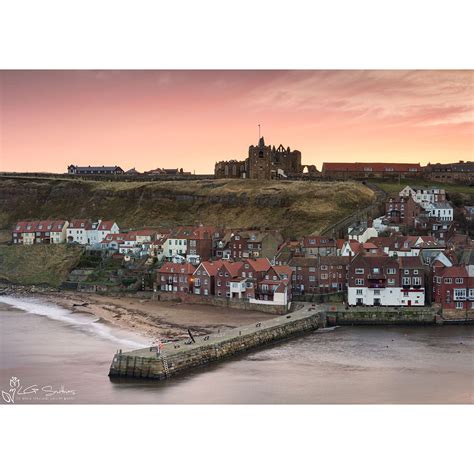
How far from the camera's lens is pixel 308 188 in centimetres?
5694

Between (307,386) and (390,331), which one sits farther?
(390,331)

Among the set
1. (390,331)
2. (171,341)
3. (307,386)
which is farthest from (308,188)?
(307,386)

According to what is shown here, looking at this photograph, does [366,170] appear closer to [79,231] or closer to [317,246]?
[317,246]

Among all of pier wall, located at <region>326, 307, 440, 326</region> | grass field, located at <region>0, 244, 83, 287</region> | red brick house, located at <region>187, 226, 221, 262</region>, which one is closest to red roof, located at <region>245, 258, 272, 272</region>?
pier wall, located at <region>326, 307, 440, 326</region>

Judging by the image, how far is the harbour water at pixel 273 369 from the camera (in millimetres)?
21531

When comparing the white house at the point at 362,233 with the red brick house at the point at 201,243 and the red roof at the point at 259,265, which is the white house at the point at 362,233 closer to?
the red roof at the point at 259,265

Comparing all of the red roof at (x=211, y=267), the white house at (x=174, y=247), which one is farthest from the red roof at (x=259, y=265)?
the white house at (x=174, y=247)

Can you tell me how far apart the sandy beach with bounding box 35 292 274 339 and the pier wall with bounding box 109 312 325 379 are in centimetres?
234

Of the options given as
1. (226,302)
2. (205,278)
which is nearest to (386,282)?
(226,302)

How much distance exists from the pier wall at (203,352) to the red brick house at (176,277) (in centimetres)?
900

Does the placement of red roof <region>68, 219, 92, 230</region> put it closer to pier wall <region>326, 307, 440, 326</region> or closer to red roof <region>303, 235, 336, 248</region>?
red roof <region>303, 235, 336, 248</region>

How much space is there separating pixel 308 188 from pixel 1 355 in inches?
1342

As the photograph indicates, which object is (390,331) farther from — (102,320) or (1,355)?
(1,355)

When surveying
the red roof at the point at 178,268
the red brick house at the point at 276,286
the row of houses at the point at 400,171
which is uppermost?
the row of houses at the point at 400,171
